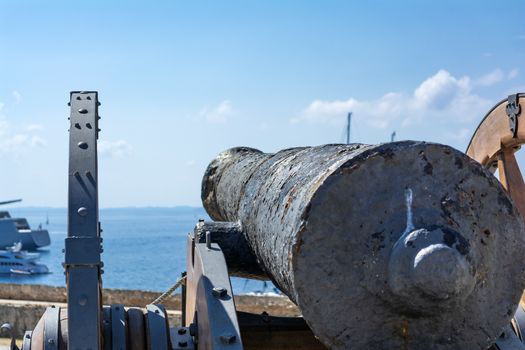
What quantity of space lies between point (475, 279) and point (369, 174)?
458mm

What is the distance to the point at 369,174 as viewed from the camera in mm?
2508

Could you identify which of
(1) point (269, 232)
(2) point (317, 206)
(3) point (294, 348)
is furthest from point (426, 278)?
(3) point (294, 348)

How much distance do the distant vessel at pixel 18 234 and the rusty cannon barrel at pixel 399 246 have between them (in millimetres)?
59075

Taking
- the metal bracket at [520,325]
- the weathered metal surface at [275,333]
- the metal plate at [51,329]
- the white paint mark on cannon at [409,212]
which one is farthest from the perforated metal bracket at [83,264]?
the metal bracket at [520,325]

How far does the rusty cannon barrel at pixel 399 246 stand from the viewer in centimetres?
248

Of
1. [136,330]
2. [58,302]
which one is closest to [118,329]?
[136,330]

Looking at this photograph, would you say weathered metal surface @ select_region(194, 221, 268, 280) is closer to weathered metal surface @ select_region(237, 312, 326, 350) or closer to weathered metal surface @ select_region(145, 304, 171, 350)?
weathered metal surface @ select_region(237, 312, 326, 350)

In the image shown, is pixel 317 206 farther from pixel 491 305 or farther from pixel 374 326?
pixel 491 305

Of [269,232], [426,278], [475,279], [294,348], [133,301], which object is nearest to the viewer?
[426,278]

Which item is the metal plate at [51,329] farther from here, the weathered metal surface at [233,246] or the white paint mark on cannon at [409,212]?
the white paint mark on cannon at [409,212]

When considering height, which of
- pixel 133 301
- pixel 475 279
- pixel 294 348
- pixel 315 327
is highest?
pixel 475 279

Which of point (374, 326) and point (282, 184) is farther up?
point (282, 184)

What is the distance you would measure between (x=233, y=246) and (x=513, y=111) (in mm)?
2256

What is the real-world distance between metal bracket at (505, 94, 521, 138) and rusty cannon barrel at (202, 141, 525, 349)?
2.53 metres
